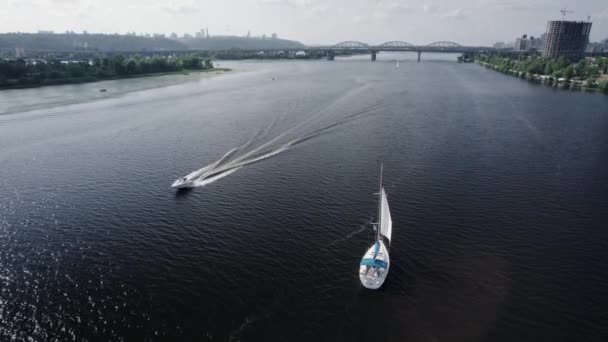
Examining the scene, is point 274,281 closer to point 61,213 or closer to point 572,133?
point 61,213

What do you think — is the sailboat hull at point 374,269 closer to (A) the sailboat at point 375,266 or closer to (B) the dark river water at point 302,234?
(A) the sailboat at point 375,266

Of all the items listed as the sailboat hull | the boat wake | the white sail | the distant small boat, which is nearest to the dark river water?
the boat wake

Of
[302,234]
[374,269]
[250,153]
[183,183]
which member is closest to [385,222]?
[374,269]

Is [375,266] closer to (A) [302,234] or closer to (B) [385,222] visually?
(B) [385,222]

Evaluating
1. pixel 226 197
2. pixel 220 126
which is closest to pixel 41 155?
pixel 220 126

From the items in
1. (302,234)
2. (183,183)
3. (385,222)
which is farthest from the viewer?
(183,183)

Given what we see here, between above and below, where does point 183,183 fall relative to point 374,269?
above
